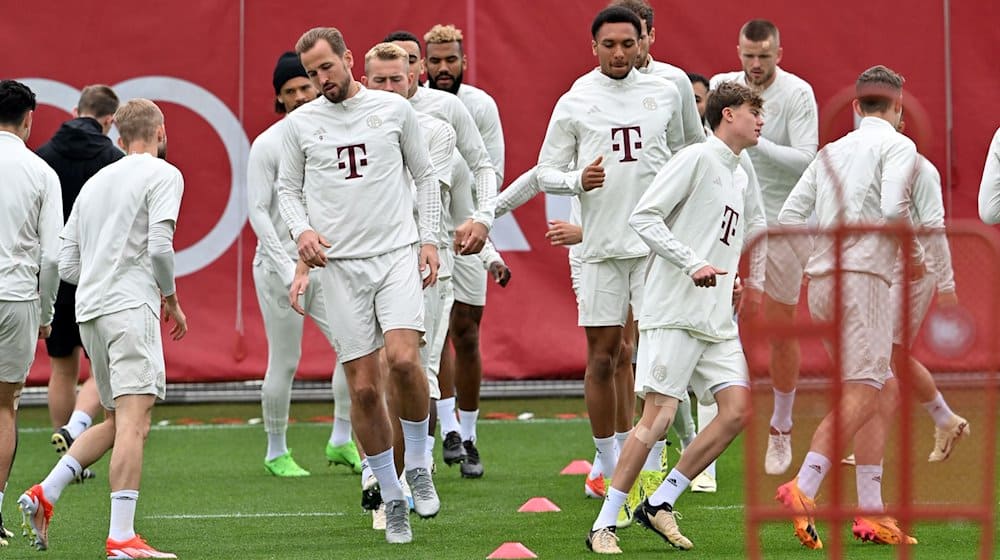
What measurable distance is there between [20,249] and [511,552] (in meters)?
2.74

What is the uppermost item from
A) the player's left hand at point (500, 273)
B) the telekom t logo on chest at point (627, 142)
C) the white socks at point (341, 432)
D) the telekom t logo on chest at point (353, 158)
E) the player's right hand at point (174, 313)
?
the telekom t logo on chest at point (627, 142)

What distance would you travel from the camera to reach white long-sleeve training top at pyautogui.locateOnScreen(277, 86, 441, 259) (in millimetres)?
7238

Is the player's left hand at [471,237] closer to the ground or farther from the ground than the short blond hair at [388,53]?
closer to the ground

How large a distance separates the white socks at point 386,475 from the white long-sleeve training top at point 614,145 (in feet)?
5.14

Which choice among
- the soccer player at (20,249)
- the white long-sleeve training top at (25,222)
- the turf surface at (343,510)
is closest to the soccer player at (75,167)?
the turf surface at (343,510)

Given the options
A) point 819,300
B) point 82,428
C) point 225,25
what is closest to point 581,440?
point 82,428

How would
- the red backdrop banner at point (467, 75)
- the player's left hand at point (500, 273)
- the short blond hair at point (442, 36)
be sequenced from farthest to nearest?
the red backdrop banner at point (467, 75) → the short blond hair at point (442, 36) → the player's left hand at point (500, 273)

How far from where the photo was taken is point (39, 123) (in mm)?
13602

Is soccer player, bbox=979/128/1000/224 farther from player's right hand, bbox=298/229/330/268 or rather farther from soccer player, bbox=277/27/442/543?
player's right hand, bbox=298/229/330/268

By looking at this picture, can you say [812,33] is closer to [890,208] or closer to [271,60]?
[271,60]

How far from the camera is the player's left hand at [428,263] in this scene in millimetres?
7421

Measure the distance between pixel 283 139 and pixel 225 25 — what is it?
6.58 meters

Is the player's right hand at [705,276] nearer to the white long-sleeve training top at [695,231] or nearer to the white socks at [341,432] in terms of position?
the white long-sleeve training top at [695,231]

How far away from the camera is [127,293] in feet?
23.1
